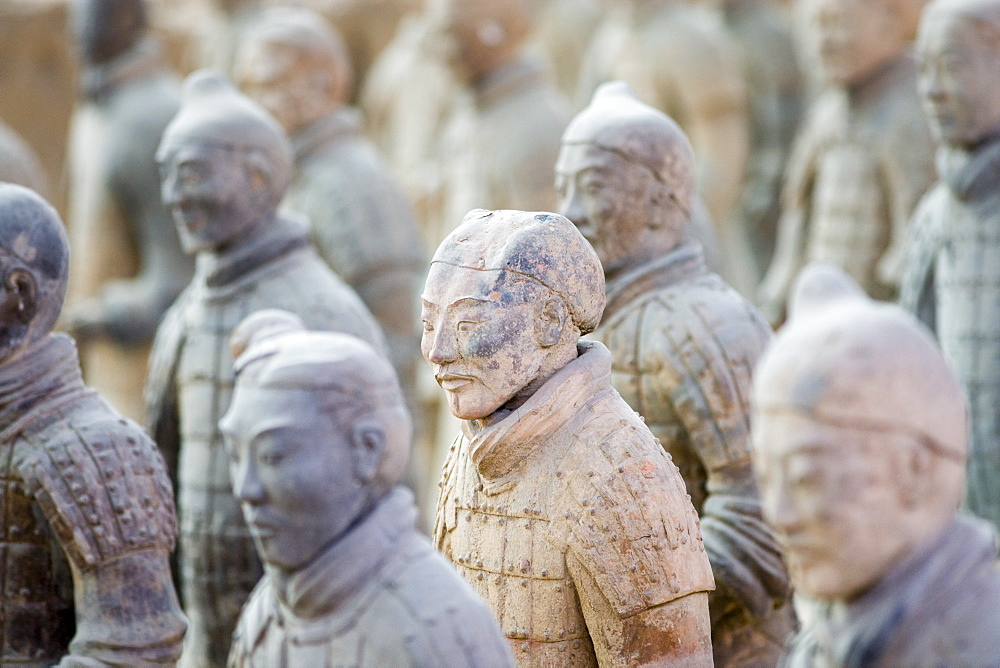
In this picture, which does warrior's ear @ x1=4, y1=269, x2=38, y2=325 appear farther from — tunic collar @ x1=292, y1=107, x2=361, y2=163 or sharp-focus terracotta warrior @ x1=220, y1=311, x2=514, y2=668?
tunic collar @ x1=292, y1=107, x2=361, y2=163

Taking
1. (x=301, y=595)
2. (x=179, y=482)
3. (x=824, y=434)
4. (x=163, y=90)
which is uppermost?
(x=163, y=90)

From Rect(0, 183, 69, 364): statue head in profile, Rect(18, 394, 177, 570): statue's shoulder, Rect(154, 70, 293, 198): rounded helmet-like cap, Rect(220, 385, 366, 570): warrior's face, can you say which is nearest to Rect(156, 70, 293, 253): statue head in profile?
Rect(154, 70, 293, 198): rounded helmet-like cap

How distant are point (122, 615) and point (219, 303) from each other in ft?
5.49

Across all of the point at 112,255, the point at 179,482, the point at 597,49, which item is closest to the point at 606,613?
the point at 179,482

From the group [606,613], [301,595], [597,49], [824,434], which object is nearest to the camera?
[824,434]

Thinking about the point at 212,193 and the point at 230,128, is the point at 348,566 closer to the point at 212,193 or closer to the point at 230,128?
the point at 212,193

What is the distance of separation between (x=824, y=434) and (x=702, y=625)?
0.95m

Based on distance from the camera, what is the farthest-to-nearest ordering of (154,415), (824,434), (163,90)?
(163,90), (154,415), (824,434)

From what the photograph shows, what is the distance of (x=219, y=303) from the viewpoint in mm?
4926

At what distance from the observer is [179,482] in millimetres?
5145

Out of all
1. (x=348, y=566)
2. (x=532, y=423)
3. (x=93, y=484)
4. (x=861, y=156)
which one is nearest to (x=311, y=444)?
(x=348, y=566)

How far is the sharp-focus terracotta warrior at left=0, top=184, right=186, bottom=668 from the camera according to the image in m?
3.38

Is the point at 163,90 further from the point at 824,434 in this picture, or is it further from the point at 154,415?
the point at 824,434

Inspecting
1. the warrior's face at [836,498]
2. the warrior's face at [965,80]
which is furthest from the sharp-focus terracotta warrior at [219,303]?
the warrior's face at [836,498]
